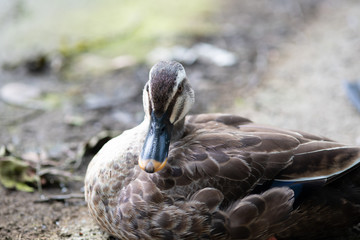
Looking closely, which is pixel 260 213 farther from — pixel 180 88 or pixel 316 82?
pixel 316 82

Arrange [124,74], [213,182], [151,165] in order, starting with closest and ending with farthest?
[151,165], [213,182], [124,74]

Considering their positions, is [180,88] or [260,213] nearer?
[260,213]

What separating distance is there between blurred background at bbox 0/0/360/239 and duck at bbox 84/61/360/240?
1.88 ft

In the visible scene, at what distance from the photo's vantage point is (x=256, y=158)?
3.09m

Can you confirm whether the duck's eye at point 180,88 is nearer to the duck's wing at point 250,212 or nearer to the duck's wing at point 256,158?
the duck's wing at point 256,158

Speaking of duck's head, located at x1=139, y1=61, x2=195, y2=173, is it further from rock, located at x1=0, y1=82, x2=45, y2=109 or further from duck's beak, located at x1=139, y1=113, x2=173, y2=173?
rock, located at x1=0, y1=82, x2=45, y2=109

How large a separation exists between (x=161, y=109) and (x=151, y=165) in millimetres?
386

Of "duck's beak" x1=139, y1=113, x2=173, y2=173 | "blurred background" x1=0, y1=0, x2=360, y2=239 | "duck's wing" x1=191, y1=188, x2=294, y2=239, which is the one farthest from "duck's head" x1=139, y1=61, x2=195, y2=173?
"blurred background" x1=0, y1=0, x2=360, y2=239

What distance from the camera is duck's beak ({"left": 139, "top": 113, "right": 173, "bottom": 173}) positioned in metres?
2.90

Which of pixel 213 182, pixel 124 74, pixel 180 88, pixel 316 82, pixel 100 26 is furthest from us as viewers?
pixel 100 26

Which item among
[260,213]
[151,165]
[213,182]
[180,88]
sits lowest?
[260,213]

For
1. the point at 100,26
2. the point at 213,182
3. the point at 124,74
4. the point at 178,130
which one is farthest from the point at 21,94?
the point at 213,182

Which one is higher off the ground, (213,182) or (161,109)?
(161,109)

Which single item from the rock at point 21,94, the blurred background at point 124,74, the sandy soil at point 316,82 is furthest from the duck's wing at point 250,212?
the rock at point 21,94
